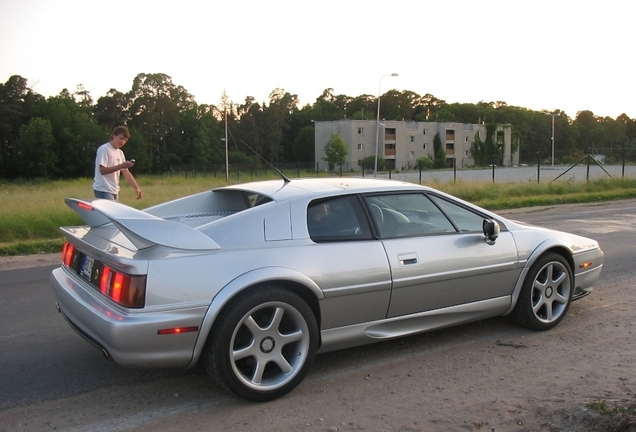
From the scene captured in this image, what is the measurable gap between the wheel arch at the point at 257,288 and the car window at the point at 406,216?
2.54 ft

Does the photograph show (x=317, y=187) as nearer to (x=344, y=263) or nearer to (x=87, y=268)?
(x=344, y=263)

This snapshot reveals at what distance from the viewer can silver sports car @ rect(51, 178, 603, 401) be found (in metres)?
3.60

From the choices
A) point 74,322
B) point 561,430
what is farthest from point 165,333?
point 561,430

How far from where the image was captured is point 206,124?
300 feet

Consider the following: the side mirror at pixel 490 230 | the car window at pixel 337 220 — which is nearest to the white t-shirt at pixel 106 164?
the car window at pixel 337 220

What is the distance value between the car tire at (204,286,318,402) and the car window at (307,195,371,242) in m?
0.55

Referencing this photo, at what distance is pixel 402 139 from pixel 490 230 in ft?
302

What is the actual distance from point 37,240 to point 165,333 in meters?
8.34

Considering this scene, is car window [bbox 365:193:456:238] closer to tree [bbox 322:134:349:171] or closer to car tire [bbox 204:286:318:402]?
car tire [bbox 204:286:318:402]

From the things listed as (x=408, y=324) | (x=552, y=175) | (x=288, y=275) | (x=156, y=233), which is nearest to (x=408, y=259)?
(x=408, y=324)

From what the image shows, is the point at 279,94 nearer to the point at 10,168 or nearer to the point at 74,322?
the point at 10,168

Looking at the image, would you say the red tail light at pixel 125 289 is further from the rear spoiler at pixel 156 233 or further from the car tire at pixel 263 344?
the car tire at pixel 263 344

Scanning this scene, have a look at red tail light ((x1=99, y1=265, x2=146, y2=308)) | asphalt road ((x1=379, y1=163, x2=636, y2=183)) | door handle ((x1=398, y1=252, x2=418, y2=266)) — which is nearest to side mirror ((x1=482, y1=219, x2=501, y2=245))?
door handle ((x1=398, y1=252, x2=418, y2=266))

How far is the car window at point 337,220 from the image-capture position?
423 cm
